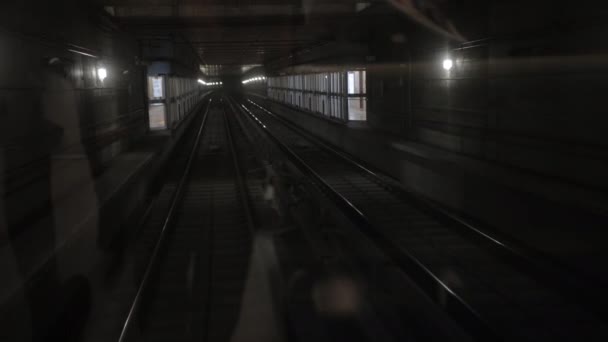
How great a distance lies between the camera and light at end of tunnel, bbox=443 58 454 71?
37.8ft

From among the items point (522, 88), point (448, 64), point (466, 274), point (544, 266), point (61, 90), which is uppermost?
point (448, 64)

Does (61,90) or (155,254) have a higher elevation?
(61,90)

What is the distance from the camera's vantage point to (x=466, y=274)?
655 centimetres

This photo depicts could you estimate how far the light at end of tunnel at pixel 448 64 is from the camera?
11521 millimetres

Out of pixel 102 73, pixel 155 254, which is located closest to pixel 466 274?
pixel 155 254

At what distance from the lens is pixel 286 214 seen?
939 centimetres

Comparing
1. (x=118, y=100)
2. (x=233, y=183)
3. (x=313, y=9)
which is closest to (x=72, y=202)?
(x=233, y=183)

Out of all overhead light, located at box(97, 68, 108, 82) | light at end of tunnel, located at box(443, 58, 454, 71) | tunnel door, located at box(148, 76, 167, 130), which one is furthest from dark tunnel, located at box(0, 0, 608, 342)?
tunnel door, located at box(148, 76, 167, 130)

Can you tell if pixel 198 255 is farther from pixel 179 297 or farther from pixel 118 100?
pixel 118 100

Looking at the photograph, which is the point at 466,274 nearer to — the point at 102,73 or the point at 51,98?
the point at 51,98

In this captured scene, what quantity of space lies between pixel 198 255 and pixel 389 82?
994 centimetres

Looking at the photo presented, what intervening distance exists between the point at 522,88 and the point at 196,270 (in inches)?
215

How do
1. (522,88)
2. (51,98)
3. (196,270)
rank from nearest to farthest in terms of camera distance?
(196,270), (51,98), (522,88)

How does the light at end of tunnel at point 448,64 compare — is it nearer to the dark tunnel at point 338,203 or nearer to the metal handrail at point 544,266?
the dark tunnel at point 338,203
